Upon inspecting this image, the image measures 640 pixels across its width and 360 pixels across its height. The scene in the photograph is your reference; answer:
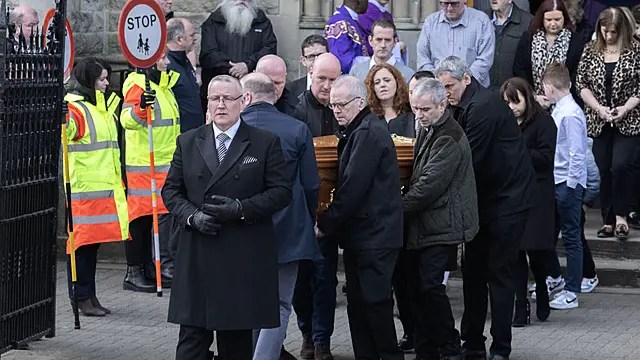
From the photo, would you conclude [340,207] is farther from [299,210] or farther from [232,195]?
[232,195]

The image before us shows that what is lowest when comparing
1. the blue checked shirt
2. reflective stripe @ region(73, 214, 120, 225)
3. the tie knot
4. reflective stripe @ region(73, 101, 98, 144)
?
reflective stripe @ region(73, 214, 120, 225)

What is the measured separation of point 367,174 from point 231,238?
124 cm

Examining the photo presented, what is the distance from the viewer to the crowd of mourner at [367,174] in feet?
25.7

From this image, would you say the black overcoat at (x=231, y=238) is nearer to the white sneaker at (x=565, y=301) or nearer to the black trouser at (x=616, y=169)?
the white sneaker at (x=565, y=301)

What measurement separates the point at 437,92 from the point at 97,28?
652 centimetres

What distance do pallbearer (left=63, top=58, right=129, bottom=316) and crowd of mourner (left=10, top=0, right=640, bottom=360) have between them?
0.05 feet

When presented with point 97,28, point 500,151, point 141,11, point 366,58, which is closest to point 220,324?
point 500,151

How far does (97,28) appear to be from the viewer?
1456 centimetres

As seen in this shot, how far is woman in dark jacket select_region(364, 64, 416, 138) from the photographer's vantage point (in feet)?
33.6

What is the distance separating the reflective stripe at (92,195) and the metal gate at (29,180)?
1.46 meters

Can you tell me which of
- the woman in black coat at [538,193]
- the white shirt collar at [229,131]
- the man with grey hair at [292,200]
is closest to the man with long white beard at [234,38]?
the woman in black coat at [538,193]

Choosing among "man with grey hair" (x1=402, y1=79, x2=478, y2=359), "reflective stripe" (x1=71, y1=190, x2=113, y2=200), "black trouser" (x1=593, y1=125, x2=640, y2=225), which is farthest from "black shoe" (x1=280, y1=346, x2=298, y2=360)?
"black trouser" (x1=593, y1=125, x2=640, y2=225)

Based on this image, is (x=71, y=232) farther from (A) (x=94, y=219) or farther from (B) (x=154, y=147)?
(B) (x=154, y=147)

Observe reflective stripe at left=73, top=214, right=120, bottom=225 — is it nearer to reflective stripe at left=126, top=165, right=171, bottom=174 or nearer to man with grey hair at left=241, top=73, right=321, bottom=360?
reflective stripe at left=126, top=165, right=171, bottom=174
